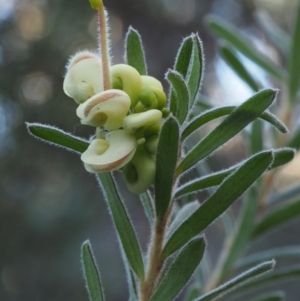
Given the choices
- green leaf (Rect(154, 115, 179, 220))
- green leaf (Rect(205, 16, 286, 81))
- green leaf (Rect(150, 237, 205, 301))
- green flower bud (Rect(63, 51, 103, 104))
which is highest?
green leaf (Rect(205, 16, 286, 81))

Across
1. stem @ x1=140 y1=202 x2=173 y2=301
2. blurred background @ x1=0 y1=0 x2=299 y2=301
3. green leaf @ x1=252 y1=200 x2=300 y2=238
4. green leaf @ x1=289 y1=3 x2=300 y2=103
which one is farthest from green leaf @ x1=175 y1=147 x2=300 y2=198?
blurred background @ x1=0 y1=0 x2=299 y2=301

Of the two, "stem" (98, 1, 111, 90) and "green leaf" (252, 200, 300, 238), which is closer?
"stem" (98, 1, 111, 90)

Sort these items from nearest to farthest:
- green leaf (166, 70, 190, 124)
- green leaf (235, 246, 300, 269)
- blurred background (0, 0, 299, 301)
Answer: green leaf (166, 70, 190, 124)
green leaf (235, 246, 300, 269)
blurred background (0, 0, 299, 301)

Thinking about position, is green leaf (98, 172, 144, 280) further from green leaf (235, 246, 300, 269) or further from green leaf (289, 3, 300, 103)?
green leaf (289, 3, 300, 103)

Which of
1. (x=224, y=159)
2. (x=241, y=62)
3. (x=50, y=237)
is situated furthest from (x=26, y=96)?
(x=241, y=62)

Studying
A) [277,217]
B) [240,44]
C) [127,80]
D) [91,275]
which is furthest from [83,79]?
[240,44]

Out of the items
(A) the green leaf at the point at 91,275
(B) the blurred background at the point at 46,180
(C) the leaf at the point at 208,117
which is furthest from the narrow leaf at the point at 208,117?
(B) the blurred background at the point at 46,180

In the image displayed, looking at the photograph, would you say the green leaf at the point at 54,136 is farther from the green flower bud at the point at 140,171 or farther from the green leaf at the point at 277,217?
the green leaf at the point at 277,217
